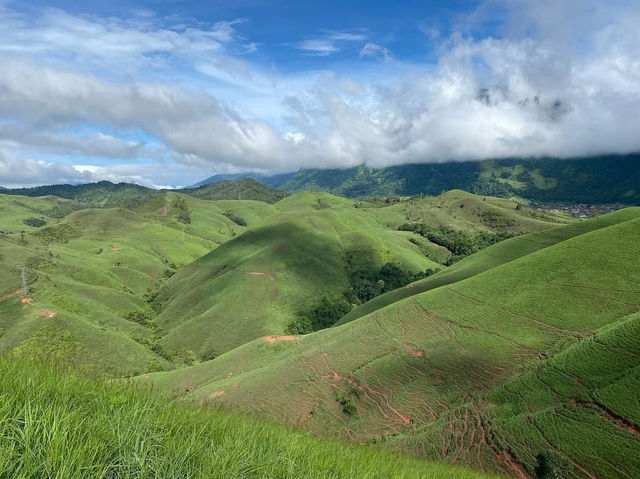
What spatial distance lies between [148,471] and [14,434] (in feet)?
4.45

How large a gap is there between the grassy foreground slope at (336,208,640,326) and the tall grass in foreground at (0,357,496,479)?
88684mm

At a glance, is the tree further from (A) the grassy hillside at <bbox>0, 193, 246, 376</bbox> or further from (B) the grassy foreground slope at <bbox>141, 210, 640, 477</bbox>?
(A) the grassy hillside at <bbox>0, 193, 246, 376</bbox>

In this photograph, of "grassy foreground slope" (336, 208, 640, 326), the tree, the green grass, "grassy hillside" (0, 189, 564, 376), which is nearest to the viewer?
the tree

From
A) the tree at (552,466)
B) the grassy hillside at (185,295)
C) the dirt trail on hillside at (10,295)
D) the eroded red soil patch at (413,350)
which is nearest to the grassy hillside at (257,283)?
the grassy hillside at (185,295)

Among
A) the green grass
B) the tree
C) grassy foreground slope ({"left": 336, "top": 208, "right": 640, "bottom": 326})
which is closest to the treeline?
grassy foreground slope ({"left": 336, "top": 208, "right": 640, "bottom": 326})

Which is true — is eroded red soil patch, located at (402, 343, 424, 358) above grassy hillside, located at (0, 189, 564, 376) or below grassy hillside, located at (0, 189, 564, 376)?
above

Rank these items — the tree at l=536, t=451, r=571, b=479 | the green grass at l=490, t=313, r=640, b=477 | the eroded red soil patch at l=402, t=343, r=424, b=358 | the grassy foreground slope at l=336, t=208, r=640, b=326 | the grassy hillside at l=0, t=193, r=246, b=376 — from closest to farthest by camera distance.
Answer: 1. the tree at l=536, t=451, r=571, b=479
2. the green grass at l=490, t=313, r=640, b=477
3. the eroded red soil patch at l=402, t=343, r=424, b=358
4. the grassy hillside at l=0, t=193, r=246, b=376
5. the grassy foreground slope at l=336, t=208, r=640, b=326

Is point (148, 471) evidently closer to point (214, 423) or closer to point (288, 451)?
point (214, 423)

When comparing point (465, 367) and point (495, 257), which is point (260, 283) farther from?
point (465, 367)

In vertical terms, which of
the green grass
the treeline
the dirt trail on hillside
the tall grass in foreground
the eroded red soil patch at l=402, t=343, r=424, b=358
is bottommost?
the treeline

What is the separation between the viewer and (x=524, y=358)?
40.8m

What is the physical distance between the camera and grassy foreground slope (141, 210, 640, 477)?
3120 cm

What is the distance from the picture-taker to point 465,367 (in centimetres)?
4322

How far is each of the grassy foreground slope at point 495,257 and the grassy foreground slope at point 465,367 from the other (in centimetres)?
2722
